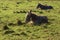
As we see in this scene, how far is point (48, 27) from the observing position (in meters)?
18.0

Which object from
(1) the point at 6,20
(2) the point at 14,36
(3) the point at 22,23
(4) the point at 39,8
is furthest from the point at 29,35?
(4) the point at 39,8

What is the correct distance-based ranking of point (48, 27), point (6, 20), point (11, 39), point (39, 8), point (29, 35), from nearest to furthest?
point (11, 39) → point (29, 35) → point (48, 27) → point (6, 20) → point (39, 8)

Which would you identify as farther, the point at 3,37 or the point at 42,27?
the point at 42,27

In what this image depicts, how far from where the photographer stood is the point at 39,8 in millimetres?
28125

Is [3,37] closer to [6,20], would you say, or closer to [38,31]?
[38,31]

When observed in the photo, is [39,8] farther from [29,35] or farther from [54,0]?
[29,35]

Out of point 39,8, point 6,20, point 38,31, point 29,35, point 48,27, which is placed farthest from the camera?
point 39,8

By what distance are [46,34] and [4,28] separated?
3154 millimetres

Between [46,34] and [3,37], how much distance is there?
9.74 feet

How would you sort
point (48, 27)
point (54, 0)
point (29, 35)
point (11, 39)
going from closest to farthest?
point (11, 39) < point (29, 35) < point (48, 27) < point (54, 0)

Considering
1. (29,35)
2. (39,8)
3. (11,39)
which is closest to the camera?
(11,39)

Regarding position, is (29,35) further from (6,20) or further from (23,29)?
(6,20)

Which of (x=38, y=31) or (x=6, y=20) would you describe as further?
(x=6, y=20)

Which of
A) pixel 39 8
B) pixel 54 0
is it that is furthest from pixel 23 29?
pixel 54 0
